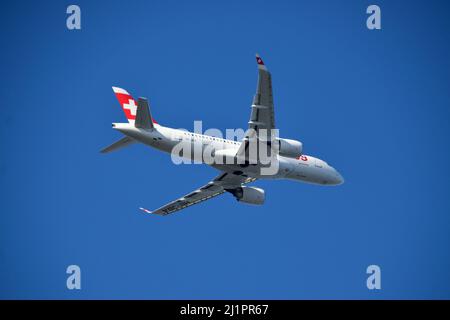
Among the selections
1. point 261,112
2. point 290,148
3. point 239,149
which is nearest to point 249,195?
point 239,149

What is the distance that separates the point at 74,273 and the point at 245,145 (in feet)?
45.5

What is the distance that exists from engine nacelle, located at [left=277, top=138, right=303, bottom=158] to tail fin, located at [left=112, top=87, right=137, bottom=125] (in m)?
9.29

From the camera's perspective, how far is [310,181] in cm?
5350

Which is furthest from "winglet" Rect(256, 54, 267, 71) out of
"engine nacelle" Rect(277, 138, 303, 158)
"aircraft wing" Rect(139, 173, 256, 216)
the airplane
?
"aircraft wing" Rect(139, 173, 256, 216)

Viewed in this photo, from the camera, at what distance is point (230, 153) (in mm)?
48812

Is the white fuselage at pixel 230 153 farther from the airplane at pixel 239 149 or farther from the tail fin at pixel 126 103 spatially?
the tail fin at pixel 126 103

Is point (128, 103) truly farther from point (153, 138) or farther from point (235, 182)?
point (235, 182)

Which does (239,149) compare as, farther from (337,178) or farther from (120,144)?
(337,178)

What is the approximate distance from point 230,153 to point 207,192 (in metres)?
6.91

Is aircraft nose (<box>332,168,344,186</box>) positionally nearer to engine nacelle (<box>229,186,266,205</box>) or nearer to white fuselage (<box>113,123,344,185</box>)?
white fuselage (<box>113,123,344,185</box>)

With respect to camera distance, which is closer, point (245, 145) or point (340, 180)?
point (245, 145)

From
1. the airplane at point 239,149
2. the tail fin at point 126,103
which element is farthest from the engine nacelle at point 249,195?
the tail fin at point 126,103

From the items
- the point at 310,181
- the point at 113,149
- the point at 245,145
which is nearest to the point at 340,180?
the point at 310,181
